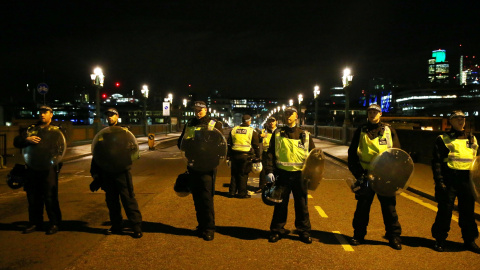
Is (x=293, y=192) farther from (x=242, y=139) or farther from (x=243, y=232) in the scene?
(x=242, y=139)

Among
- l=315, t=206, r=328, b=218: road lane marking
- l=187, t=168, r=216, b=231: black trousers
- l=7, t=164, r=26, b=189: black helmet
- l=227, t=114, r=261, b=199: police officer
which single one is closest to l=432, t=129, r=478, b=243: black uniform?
l=315, t=206, r=328, b=218: road lane marking

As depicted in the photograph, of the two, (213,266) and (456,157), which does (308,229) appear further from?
(456,157)

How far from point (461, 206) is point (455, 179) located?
1.28 feet

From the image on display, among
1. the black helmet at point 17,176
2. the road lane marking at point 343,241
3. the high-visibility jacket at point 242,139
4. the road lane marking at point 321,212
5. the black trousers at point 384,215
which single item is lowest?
the road lane marking at point 321,212

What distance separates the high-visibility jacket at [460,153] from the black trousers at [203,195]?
3.18 m

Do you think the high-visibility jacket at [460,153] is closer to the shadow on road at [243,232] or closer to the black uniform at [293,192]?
the black uniform at [293,192]

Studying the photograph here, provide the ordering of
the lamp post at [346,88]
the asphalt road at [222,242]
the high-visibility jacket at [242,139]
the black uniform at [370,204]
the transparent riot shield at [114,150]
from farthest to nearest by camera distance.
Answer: the lamp post at [346,88] < the high-visibility jacket at [242,139] < the transparent riot shield at [114,150] < the black uniform at [370,204] < the asphalt road at [222,242]

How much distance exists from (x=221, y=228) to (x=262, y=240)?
0.85m

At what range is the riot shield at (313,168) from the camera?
5223 millimetres

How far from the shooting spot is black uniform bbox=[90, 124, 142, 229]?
5402 millimetres

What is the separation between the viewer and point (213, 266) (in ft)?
14.2

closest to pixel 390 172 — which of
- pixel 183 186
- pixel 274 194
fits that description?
pixel 274 194

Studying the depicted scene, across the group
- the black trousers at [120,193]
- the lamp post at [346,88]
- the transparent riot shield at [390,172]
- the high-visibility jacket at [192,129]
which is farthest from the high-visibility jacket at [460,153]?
the lamp post at [346,88]

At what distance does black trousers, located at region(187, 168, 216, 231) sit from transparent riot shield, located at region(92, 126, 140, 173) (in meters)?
0.90
